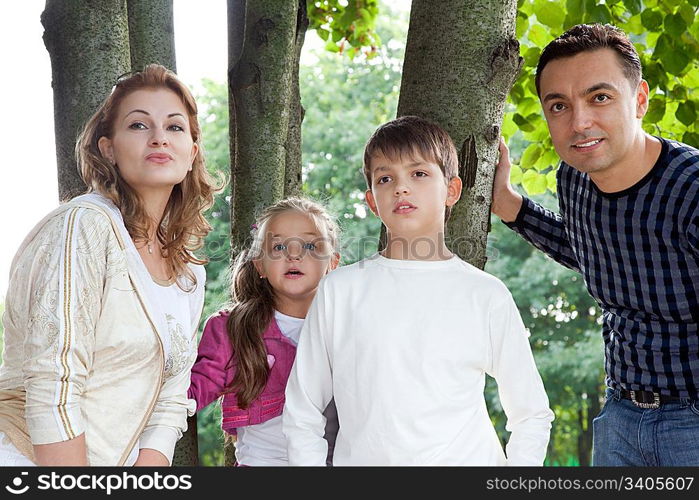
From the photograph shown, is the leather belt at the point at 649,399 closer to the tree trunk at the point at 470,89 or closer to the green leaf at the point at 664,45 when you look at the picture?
the tree trunk at the point at 470,89

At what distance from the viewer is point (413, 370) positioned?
2.46m

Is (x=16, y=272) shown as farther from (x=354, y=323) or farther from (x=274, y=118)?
(x=274, y=118)

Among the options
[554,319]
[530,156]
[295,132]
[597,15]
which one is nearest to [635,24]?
[597,15]

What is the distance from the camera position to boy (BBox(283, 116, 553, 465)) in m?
2.42

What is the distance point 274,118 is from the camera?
365cm

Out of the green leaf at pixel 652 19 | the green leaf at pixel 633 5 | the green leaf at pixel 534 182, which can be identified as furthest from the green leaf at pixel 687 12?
the green leaf at pixel 534 182

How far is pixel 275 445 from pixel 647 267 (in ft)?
4.84

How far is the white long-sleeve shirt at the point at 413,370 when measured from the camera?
2418mm

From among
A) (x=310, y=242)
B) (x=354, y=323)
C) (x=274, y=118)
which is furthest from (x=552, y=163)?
(x=354, y=323)

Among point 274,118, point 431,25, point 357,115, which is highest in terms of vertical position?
point 357,115

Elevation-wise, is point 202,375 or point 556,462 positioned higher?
point 202,375

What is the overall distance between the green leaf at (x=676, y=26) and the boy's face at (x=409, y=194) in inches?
88.8

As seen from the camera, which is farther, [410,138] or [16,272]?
[410,138]

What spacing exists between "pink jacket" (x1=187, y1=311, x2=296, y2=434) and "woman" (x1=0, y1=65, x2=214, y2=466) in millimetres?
154
